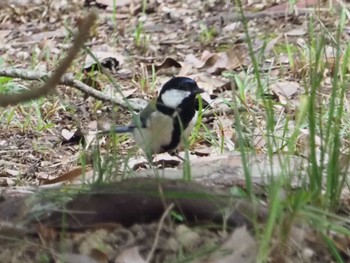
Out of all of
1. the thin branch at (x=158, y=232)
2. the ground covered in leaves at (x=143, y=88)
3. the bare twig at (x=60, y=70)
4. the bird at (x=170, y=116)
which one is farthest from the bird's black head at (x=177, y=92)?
the bare twig at (x=60, y=70)

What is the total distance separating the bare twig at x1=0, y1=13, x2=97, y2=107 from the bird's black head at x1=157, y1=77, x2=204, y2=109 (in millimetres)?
3361

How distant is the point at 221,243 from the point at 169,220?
0.70ft

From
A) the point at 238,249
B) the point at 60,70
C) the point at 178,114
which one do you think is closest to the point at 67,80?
the point at 178,114

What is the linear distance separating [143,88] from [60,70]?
4270mm

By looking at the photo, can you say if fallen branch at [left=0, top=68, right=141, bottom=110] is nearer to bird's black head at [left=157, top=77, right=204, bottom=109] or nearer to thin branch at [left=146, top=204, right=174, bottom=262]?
bird's black head at [left=157, top=77, right=204, bottom=109]

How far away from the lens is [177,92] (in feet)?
18.9

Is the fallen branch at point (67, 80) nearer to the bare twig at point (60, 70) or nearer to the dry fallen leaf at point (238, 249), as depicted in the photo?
the dry fallen leaf at point (238, 249)

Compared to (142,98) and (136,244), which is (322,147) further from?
(142,98)

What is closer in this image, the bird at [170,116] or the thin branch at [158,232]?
the thin branch at [158,232]

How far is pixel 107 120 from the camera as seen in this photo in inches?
219

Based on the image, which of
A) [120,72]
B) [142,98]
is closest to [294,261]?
[142,98]

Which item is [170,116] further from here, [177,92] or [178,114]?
[178,114]

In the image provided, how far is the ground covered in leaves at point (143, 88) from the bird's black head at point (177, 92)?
0.20m

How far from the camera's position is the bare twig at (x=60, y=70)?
2186mm
